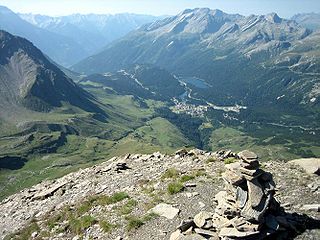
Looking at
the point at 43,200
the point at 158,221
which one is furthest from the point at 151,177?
the point at 43,200

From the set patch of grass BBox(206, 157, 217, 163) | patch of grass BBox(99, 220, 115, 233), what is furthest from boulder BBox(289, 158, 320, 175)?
patch of grass BBox(99, 220, 115, 233)

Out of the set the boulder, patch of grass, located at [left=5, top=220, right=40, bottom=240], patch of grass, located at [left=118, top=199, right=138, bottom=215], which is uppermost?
the boulder

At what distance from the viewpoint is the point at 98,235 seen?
34812 millimetres

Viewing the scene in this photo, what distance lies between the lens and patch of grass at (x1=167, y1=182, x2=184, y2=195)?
38.9m

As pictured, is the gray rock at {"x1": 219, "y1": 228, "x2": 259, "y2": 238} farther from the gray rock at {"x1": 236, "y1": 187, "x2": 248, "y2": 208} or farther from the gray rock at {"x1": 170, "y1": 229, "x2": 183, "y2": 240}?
the gray rock at {"x1": 170, "y1": 229, "x2": 183, "y2": 240}

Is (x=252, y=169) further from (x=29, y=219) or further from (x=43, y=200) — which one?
(x=43, y=200)

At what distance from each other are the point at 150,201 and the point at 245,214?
44.5 ft

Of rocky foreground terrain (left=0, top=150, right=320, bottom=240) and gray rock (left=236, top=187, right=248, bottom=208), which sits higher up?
gray rock (left=236, top=187, right=248, bottom=208)

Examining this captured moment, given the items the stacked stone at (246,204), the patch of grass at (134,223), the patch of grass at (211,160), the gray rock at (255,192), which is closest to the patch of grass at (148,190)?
the patch of grass at (134,223)

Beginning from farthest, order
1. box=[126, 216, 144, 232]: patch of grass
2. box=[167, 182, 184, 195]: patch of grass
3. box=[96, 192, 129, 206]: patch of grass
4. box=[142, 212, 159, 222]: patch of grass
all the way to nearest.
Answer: box=[96, 192, 129, 206]: patch of grass < box=[167, 182, 184, 195]: patch of grass < box=[142, 212, 159, 222]: patch of grass < box=[126, 216, 144, 232]: patch of grass

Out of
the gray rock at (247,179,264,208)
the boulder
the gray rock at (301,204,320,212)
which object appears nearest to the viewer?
the gray rock at (247,179,264,208)

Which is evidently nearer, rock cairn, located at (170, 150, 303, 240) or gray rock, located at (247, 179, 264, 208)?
rock cairn, located at (170, 150, 303, 240)

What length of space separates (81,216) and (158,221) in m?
9.28

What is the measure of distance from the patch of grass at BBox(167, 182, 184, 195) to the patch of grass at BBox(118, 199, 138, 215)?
361cm
